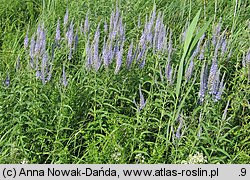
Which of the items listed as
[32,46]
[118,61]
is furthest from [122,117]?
[32,46]

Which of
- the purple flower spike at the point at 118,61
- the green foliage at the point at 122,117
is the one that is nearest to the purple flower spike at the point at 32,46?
the green foliage at the point at 122,117

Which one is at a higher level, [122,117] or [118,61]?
[118,61]

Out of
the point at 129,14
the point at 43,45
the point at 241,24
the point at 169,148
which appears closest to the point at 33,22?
the point at 129,14

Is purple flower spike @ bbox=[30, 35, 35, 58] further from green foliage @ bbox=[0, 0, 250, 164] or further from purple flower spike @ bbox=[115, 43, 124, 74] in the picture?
purple flower spike @ bbox=[115, 43, 124, 74]

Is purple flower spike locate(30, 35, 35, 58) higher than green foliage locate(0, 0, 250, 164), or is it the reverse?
purple flower spike locate(30, 35, 35, 58)

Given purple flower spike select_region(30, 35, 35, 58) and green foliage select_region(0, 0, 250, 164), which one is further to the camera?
purple flower spike select_region(30, 35, 35, 58)

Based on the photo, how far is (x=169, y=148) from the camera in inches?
142

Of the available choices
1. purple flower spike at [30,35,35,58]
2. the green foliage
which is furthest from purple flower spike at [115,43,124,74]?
purple flower spike at [30,35,35,58]

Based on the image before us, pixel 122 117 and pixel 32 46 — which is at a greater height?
pixel 32 46

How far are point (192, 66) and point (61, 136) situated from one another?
3.23ft

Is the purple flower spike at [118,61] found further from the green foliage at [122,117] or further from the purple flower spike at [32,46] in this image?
the purple flower spike at [32,46]

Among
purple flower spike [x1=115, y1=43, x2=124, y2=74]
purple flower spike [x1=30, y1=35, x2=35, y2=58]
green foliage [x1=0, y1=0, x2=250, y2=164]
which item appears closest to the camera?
green foliage [x1=0, y1=0, x2=250, y2=164]

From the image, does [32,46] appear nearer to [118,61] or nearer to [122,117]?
[118,61]

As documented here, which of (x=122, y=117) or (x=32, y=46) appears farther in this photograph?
(x=32, y=46)
